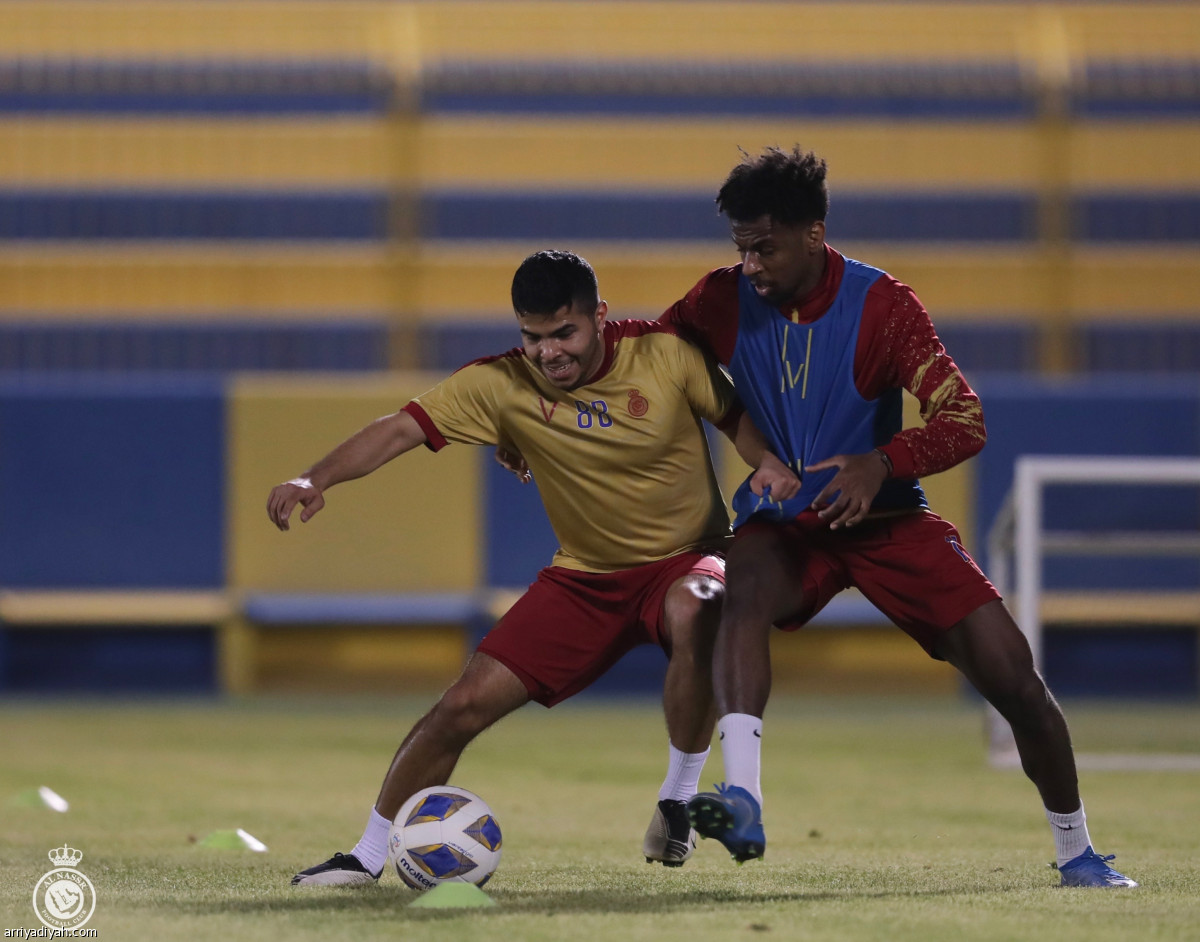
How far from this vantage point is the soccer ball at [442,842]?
4.46m

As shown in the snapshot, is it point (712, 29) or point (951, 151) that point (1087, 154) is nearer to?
point (951, 151)

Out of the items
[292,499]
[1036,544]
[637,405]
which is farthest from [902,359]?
[1036,544]

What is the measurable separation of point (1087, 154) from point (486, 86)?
5.17 m

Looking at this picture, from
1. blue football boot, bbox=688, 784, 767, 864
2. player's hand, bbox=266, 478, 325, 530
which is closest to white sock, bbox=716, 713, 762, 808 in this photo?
blue football boot, bbox=688, 784, 767, 864

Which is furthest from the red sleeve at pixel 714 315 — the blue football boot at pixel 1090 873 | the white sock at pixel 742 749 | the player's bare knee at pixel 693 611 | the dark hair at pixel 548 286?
the blue football boot at pixel 1090 873

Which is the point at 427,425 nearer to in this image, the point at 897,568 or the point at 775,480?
the point at 775,480

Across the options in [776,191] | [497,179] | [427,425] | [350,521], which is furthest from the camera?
[497,179]

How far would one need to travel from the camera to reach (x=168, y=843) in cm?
563

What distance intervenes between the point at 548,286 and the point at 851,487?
0.87m

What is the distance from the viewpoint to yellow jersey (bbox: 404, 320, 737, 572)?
473 cm

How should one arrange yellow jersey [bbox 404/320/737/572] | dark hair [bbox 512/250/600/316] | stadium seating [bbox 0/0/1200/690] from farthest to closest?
stadium seating [bbox 0/0/1200/690] < yellow jersey [bbox 404/320/737/572] < dark hair [bbox 512/250/600/316]

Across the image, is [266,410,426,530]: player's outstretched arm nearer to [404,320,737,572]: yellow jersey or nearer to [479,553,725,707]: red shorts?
[404,320,737,572]: yellow jersey

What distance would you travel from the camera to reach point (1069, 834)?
4.61 meters

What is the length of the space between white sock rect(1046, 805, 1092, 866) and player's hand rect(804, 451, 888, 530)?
953 mm
